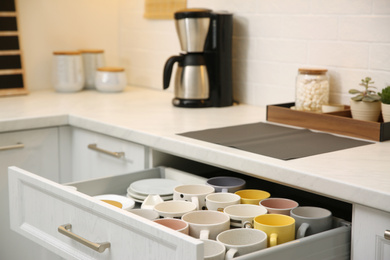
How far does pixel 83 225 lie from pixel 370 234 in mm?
631

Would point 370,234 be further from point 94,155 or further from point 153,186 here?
point 94,155

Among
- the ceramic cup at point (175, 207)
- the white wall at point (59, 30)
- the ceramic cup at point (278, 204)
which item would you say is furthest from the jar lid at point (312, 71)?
the white wall at point (59, 30)

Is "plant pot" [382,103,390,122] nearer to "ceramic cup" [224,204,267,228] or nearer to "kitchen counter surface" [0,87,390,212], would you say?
"kitchen counter surface" [0,87,390,212]

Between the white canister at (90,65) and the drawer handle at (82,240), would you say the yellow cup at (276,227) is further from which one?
the white canister at (90,65)

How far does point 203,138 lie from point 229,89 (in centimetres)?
59

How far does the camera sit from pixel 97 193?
1.63 m

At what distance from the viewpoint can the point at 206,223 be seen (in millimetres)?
1322

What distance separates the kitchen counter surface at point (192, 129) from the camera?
1.26 metres

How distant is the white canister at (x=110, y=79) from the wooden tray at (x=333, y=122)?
93 cm

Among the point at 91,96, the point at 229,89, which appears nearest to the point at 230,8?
the point at 229,89

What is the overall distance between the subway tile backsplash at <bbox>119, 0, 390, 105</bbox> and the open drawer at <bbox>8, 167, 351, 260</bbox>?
69 cm

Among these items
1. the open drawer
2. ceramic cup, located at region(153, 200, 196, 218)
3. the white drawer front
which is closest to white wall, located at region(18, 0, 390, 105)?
the open drawer

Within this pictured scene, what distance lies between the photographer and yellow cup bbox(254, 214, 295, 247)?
1201 mm

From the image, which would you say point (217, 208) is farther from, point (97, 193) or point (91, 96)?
point (91, 96)
